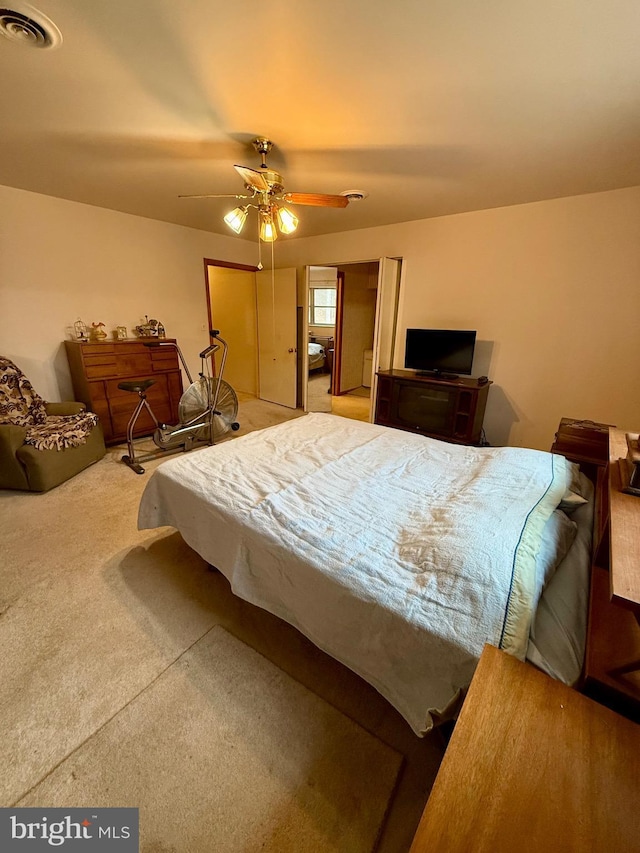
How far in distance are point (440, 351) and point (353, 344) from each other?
2638 millimetres

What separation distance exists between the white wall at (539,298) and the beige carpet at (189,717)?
302cm

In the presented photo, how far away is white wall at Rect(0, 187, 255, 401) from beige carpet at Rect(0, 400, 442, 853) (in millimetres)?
2296

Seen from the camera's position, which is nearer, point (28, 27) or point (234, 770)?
point (234, 770)

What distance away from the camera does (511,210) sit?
3031mm

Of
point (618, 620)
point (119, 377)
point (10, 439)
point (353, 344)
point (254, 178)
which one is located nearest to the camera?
point (618, 620)

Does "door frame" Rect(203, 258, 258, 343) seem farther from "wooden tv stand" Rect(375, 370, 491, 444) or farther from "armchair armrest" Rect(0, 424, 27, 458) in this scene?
"wooden tv stand" Rect(375, 370, 491, 444)

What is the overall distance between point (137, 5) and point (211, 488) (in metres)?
1.79

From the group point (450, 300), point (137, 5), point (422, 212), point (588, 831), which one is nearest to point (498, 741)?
point (588, 831)

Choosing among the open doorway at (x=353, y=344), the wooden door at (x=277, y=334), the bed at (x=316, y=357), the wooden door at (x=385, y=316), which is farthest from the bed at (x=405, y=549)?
the bed at (x=316, y=357)

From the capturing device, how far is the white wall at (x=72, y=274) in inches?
119

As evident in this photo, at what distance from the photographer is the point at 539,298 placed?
305 cm

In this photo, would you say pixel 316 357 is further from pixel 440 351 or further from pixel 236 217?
pixel 236 217

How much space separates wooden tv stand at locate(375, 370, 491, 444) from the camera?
3.25 meters

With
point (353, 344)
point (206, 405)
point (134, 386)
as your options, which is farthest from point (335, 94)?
point (353, 344)
